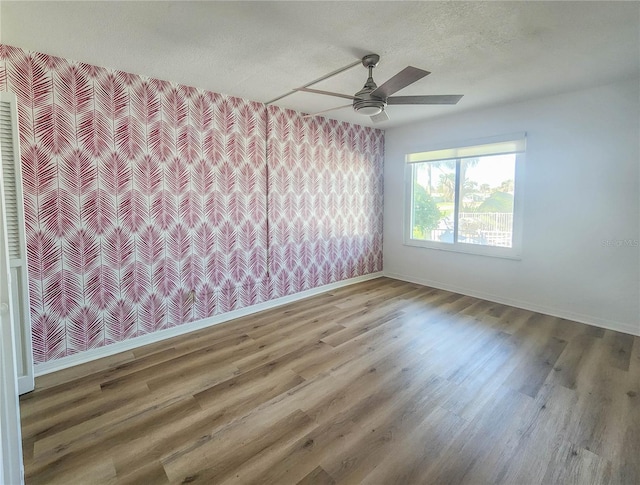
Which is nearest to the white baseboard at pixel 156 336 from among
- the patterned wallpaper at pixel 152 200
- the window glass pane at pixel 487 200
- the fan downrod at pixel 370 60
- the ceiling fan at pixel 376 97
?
the patterned wallpaper at pixel 152 200

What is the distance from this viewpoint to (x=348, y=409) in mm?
2035

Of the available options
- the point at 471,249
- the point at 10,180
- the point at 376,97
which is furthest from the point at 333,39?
the point at 471,249

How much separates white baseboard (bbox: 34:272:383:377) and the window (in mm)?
2012

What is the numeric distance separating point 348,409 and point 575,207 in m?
3.37

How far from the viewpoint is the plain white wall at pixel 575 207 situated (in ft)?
10.3

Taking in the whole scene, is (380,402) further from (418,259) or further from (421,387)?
(418,259)

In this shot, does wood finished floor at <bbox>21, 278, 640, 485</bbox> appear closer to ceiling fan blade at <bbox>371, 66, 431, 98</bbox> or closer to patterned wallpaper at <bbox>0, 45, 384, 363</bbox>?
patterned wallpaper at <bbox>0, 45, 384, 363</bbox>

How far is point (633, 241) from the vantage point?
3131mm

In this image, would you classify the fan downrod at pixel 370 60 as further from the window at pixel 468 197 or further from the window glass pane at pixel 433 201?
the window glass pane at pixel 433 201

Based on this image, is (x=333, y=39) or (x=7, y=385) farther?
(x=333, y=39)

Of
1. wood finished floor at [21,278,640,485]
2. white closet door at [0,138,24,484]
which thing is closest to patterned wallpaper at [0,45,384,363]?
wood finished floor at [21,278,640,485]

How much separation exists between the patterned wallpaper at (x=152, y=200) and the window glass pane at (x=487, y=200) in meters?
1.98

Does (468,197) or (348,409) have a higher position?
(468,197)

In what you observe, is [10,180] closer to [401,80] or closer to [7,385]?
[7,385]
